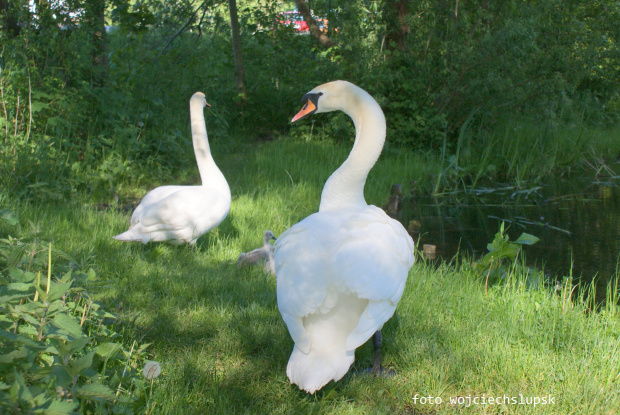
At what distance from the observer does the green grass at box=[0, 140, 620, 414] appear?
2.72 m

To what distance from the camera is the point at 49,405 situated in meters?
1.74

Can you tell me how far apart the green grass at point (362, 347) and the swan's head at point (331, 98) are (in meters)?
1.32

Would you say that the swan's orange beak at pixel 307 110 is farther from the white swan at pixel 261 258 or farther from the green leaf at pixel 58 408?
the green leaf at pixel 58 408

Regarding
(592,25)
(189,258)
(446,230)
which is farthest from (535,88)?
(189,258)

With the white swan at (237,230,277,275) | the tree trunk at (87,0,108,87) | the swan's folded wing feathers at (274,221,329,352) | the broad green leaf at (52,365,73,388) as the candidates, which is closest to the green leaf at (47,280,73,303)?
the broad green leaf at (52,365,73,388)

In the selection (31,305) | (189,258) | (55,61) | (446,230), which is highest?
(55,61)

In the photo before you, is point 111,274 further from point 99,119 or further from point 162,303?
point 99,119

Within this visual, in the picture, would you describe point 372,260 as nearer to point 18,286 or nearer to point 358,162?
point 358,162

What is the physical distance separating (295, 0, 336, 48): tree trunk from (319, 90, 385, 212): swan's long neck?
8260 mm

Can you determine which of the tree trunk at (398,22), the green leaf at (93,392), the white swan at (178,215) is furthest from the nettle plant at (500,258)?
the tree trunk at (398,22)

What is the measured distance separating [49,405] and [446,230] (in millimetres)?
5726

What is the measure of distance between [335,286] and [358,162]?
1109 mm

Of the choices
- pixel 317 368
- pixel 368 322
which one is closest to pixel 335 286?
pixel 368 322

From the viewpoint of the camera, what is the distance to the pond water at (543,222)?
5695mm
